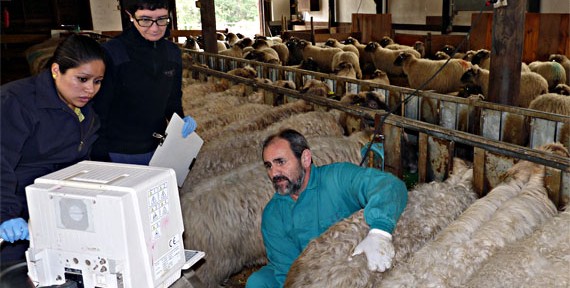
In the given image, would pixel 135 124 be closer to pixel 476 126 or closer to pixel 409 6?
pixel 476 126

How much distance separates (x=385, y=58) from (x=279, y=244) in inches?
423

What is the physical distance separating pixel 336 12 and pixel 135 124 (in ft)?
68.5

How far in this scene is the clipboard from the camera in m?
3.33

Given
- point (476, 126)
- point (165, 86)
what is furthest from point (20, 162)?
point (476, 126)

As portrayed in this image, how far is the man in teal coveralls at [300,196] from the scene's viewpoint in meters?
2.83

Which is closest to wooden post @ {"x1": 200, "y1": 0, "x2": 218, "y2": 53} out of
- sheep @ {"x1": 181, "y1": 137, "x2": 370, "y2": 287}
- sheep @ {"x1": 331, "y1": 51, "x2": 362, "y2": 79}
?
sheep @ {"x1": 331, "y1": 51, "x2": 362, "y2": 79}

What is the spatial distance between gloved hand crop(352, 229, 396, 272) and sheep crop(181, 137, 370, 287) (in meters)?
1.59

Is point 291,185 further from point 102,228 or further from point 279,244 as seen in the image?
point 102,228

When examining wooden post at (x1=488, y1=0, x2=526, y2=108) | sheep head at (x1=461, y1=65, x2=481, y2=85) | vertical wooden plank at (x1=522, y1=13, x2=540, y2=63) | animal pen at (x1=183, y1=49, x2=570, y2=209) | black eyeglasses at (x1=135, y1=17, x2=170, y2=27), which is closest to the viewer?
black eyeglasses at (x1=135, y1=17, x2=170, y2=27)

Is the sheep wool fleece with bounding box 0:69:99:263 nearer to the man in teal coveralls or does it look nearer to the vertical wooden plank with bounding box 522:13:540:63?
the man in teal coveralls

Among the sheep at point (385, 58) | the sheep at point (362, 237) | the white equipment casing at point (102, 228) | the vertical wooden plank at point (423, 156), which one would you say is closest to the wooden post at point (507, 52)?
the vertical wooden plank at point (423, 156)

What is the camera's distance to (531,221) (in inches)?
115

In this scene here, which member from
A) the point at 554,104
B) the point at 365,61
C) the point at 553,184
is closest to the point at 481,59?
the point at 554,104

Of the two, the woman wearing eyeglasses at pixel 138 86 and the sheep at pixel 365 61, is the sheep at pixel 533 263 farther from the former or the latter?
the sheep at pixel 365 61
